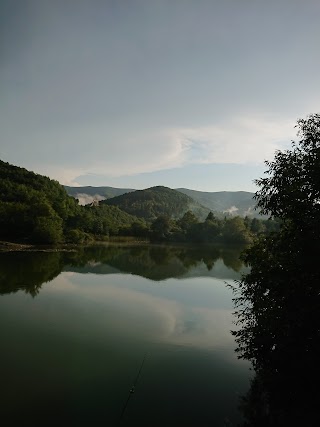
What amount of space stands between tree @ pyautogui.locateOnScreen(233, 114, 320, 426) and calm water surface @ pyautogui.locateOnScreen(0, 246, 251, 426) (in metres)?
2.06

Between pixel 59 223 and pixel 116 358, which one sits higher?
pixel 59 223

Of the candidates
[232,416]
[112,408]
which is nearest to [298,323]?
[232,416]

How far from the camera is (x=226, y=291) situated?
38.8 metres

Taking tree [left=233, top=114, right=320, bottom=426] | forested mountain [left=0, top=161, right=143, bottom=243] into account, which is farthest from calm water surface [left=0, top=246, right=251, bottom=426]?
forested mountain [left=0, top=161, right=143, bottom=243]

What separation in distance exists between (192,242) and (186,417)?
438 ft

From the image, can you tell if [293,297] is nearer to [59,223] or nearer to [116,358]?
[116,358]

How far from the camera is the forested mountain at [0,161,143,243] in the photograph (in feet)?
296

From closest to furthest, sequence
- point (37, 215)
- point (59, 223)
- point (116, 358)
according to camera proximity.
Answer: point (116, 358) < point (37, 215) < point (59, 223)

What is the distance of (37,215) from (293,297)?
91109 mm

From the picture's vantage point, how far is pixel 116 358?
55.7 feet

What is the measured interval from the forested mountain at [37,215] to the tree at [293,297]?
83088 mm

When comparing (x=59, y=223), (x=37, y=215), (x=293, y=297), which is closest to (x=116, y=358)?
(x=293, y=297)

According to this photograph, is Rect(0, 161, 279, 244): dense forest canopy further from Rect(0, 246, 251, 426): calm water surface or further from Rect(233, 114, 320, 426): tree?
Rect(233, 114, 320, 426): tree

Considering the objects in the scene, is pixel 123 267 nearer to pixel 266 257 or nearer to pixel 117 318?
A: pixel 117 318
